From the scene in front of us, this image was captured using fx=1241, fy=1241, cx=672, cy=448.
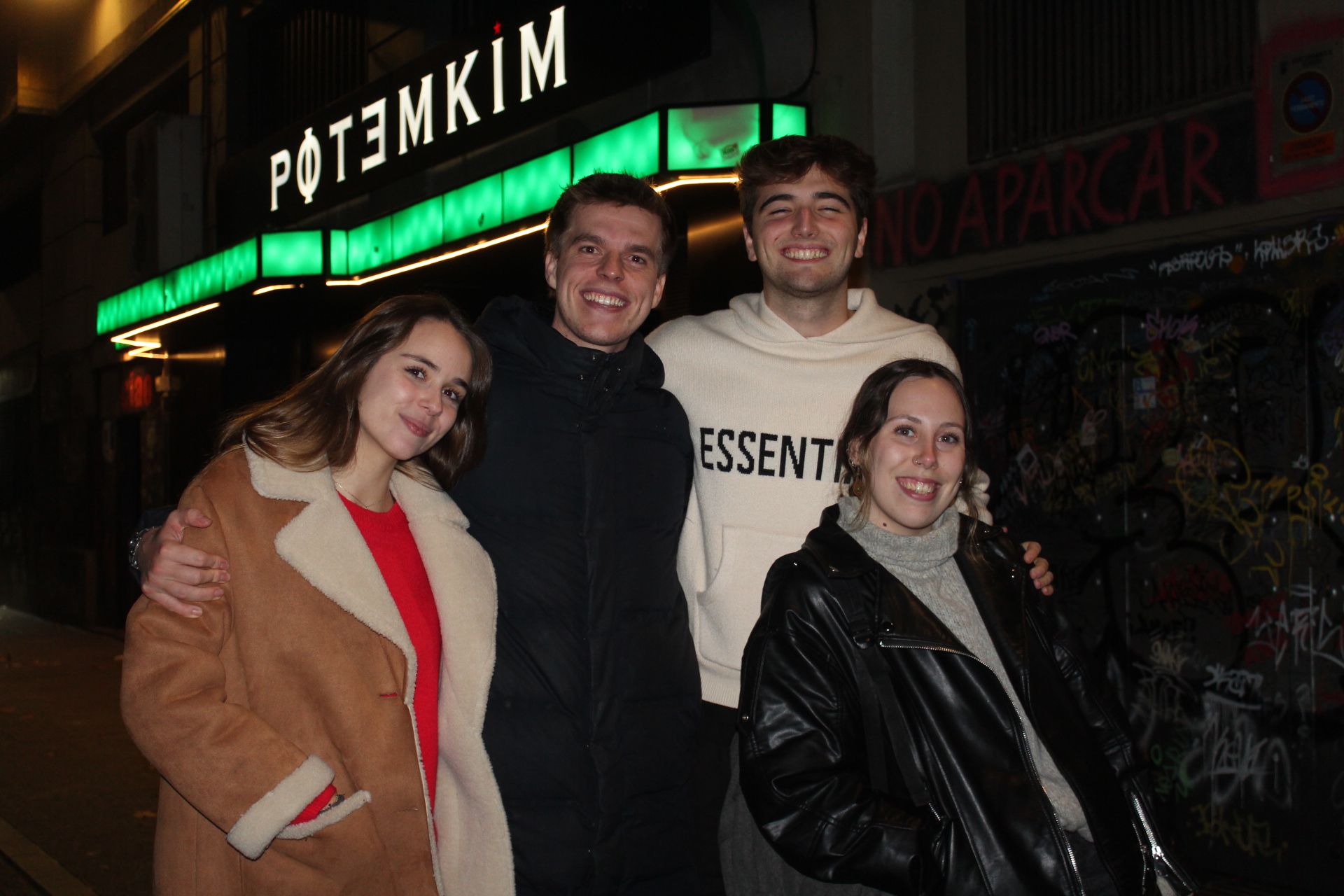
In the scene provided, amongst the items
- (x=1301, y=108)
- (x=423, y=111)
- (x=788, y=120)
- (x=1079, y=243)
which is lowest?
(x=1079, y=243)

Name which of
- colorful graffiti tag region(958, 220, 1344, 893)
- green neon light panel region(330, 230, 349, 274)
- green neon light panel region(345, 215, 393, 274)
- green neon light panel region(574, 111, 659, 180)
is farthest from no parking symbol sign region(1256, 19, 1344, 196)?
green neon light panel region(330, 230, 349, 274)

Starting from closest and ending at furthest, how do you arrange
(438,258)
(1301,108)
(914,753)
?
(914,753), (1301,108), (438,258)

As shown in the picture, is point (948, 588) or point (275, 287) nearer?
point (948, 588)

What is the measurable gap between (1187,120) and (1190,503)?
186cm

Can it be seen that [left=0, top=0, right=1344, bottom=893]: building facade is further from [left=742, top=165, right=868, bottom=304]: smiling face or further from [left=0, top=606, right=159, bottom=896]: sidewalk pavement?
[left=0, top=606, right=159, bottom=896]: sidewalk pavement

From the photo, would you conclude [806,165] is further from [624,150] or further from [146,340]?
[146,340]

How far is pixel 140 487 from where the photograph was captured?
16.6 metres

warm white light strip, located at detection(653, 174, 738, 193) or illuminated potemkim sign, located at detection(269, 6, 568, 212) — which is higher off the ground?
illuminated potemkim sign, located at detection(269, 6, 568, 212)

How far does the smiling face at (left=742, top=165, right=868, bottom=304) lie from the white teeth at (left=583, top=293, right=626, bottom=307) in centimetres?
47

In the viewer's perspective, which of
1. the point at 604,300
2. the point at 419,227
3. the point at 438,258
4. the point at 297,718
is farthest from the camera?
the point at 419,227

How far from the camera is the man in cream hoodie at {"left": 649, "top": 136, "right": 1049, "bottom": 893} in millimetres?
3277

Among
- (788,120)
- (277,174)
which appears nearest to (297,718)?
(788,120)

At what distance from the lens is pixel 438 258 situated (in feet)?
30.9

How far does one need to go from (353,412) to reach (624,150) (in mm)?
4825
